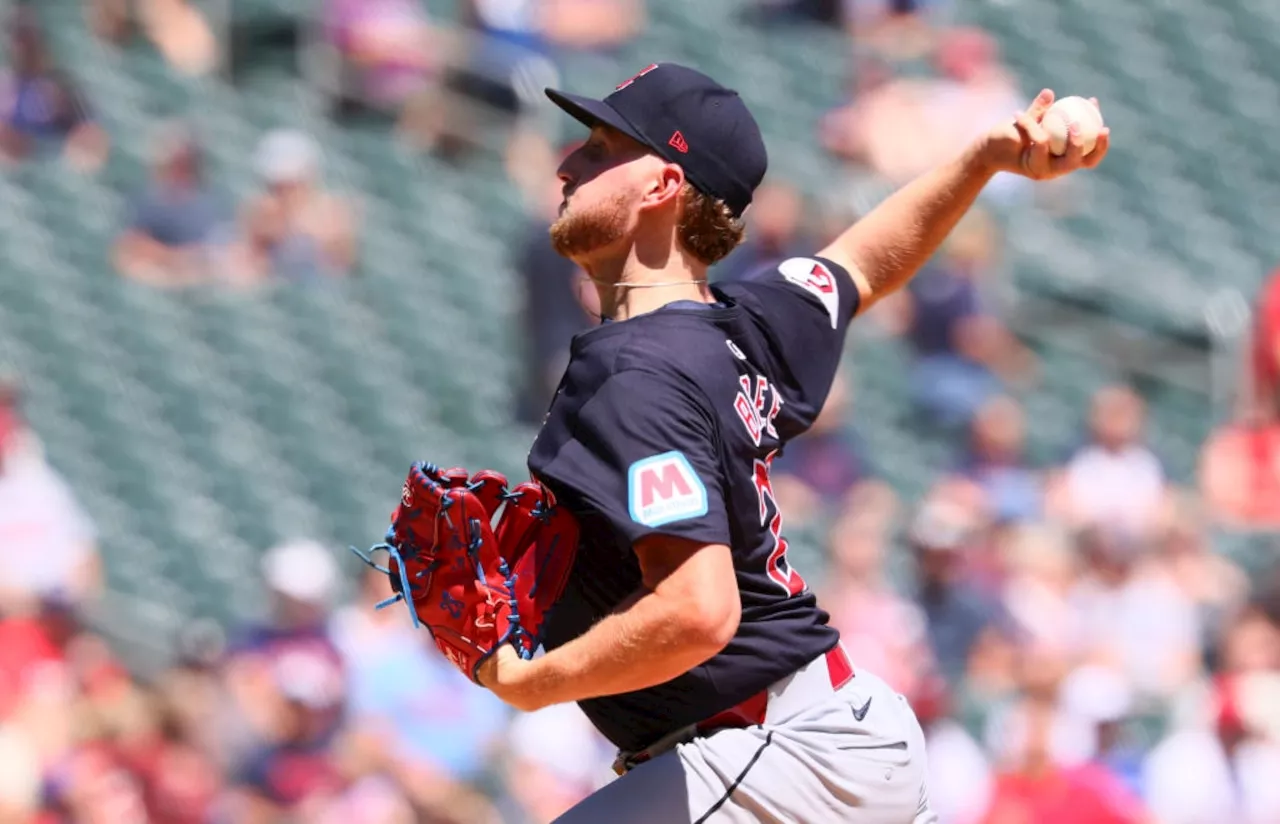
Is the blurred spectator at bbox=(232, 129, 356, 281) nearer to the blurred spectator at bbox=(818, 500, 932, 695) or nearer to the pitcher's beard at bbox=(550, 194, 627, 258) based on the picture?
the blurred spectator at bbox=(818, 500, 932, 695)

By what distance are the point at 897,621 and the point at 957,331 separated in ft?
5.49

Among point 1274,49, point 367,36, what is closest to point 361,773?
point 367,36

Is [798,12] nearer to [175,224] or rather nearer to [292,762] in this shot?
[175,224]

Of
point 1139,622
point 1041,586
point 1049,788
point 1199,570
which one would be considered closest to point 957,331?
point 1041,586

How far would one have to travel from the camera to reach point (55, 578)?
8453 mm

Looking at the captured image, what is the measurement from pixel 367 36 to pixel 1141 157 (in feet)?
13.1

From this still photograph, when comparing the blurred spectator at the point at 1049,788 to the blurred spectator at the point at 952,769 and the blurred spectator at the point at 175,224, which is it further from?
the blurred spectator at the point at 175,224

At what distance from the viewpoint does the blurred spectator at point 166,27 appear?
36.3 ft

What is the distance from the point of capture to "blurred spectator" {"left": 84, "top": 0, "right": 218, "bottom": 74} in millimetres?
11078

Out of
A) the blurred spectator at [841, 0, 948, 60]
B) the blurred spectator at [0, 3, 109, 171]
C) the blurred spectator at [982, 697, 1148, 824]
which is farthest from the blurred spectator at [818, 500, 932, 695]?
the blurred spectator at [0, 3, 109, 171]

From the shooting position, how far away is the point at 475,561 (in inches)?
124

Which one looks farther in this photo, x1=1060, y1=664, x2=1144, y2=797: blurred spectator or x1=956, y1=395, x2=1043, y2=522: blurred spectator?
x1=956, y1=395, x2=1043, y2=522: blurred spectator

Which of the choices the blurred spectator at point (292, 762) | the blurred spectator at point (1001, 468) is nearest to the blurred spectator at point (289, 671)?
the blurred spectator at point (292, 762)

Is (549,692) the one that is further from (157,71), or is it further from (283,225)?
(157,71)
